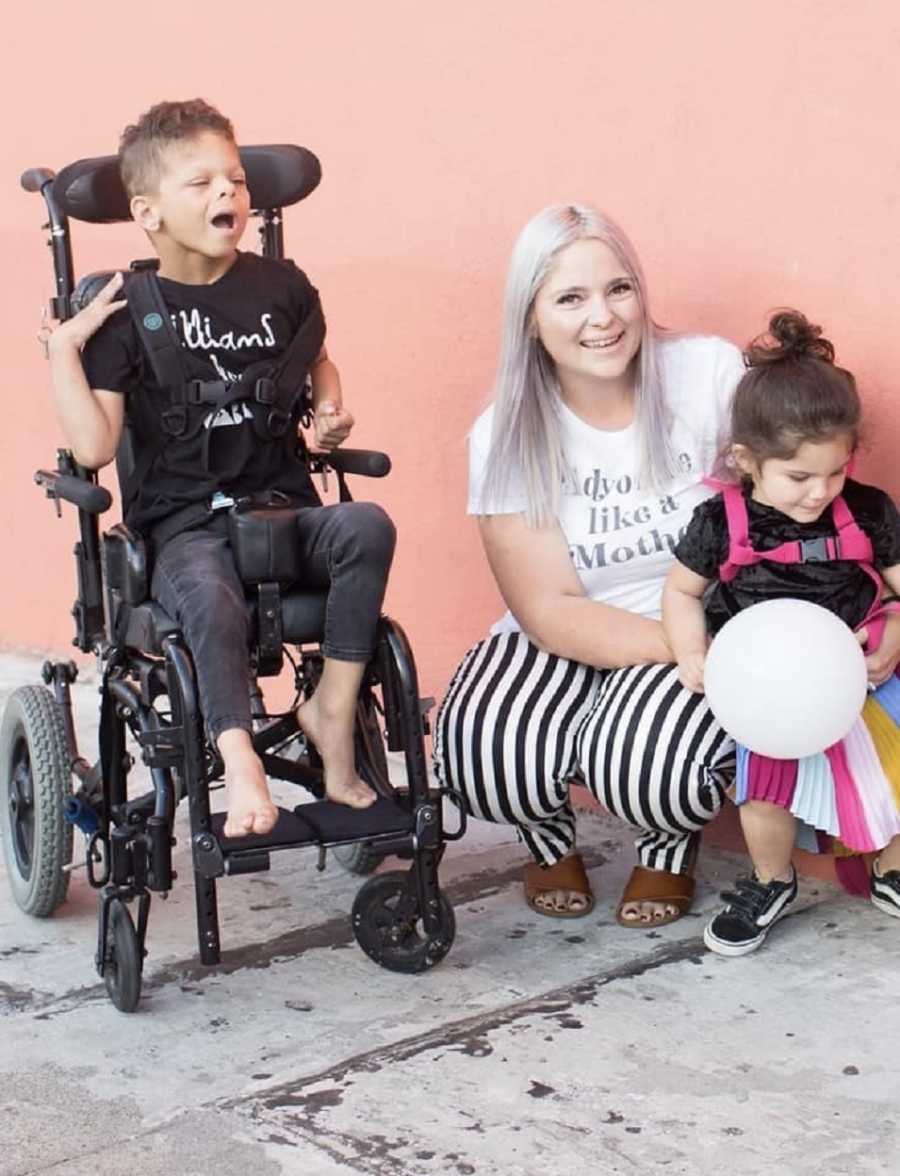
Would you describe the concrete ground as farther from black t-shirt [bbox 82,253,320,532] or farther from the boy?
black t-shirt [bbox 82,253,320,532]

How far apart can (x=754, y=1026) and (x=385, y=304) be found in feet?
6.34

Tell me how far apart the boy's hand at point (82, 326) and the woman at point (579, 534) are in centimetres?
68

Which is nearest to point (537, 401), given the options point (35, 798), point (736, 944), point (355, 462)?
point (355, 462)

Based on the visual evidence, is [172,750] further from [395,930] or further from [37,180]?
[37,180]

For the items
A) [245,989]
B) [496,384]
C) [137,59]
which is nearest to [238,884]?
[245,989]

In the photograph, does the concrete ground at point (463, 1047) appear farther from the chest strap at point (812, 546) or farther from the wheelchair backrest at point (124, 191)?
the wheelchair backrest at point (124, 191)

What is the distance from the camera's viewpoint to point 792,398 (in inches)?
116

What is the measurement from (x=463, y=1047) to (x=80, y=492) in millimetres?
1036

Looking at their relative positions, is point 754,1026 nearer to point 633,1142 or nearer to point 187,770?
point 633,1142

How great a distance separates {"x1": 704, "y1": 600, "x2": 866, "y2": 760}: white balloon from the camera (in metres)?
2.83

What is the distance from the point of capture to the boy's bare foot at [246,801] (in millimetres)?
2803

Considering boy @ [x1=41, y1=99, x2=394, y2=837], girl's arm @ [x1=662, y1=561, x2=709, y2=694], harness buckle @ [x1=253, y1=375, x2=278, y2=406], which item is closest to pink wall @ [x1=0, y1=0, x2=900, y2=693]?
girl's arm @ [x1=662, y1=561, x2=709, y2=694]

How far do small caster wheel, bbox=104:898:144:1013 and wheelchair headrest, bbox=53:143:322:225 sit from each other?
114cm

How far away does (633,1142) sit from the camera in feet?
8.24
